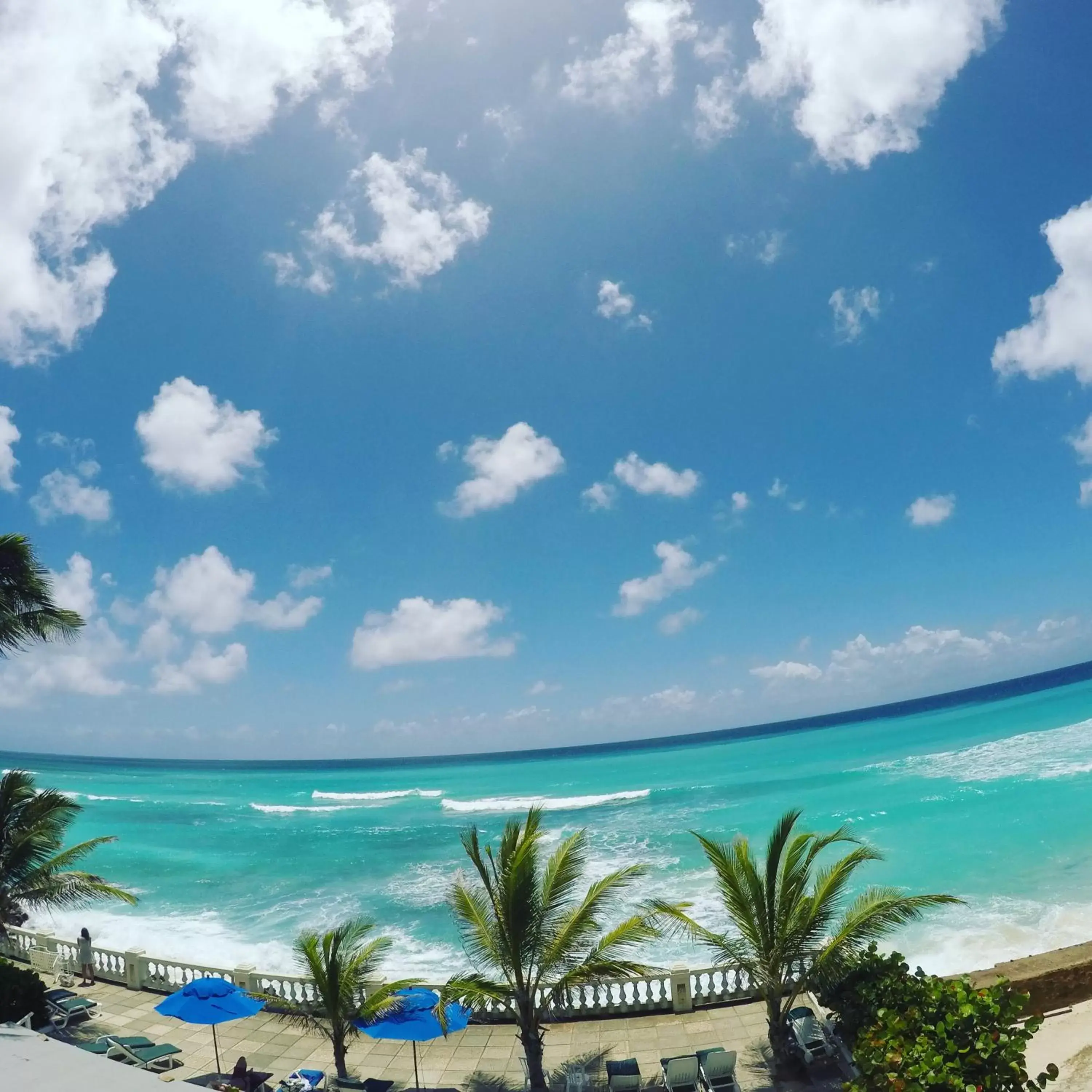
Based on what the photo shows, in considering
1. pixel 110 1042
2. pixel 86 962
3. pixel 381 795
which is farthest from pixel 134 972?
pixel 381 795

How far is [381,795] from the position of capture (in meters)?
74.1

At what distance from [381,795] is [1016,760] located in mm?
56638

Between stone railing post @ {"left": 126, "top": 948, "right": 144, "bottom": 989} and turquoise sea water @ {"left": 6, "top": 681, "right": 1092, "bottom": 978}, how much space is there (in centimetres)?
532

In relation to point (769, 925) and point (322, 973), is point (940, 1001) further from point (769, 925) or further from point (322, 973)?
point (322, 973)

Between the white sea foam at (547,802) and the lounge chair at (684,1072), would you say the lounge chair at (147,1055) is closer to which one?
the lounge chair at (684,1072)

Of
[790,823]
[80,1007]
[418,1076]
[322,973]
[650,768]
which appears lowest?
[650,768]

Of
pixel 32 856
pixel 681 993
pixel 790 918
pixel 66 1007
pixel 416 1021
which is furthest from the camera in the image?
pixel 32 856

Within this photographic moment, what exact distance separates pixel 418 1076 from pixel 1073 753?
50.9 meters

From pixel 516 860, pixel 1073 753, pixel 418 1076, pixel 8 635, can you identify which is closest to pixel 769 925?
pixel 516 860

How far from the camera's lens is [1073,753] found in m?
46.1

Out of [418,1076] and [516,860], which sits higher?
[516,860]

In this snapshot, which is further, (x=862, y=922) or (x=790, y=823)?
(x=790, y=823)

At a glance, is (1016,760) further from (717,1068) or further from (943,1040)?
(943,1040)

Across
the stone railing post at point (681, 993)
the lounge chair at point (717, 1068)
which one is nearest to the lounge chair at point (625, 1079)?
the lounge chair at point (717, 1068)
